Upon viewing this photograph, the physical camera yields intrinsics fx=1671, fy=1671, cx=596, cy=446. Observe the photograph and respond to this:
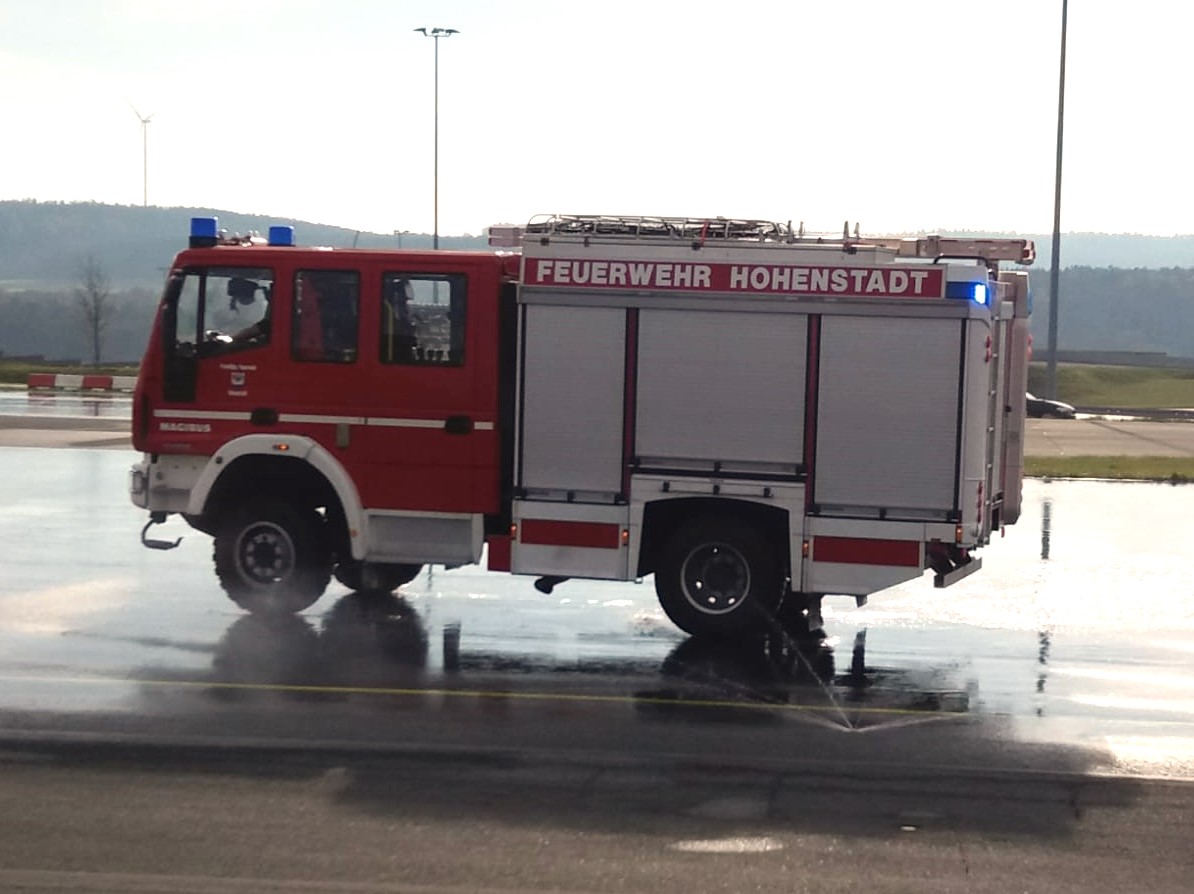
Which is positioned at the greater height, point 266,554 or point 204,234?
point 204,234

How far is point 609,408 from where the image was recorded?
12.1 meters

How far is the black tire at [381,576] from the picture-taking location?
45.5ft

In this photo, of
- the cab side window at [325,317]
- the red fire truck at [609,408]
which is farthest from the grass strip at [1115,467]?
the cab side window at [325,317]

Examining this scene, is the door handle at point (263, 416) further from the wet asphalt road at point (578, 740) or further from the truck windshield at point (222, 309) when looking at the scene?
the wet asphalt road at point (578, 740)

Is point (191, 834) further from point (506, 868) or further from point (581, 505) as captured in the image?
point (581, 505)

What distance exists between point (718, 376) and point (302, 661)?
3527 mm

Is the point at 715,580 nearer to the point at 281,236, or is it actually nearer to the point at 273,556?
the point at 273,556

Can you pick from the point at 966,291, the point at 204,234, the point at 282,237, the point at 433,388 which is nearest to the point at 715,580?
the point at 433,388

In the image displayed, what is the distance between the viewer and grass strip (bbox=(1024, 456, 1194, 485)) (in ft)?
84.9

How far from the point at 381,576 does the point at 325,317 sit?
248 centimetres

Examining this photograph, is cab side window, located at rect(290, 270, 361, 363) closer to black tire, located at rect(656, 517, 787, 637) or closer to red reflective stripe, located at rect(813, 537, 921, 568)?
black tire, located at rect(656, 517, 787, 637)

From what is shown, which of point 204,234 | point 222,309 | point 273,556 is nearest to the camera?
point 222,309

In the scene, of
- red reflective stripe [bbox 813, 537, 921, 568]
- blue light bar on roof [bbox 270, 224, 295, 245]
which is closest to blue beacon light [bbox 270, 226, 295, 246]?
blue light bar on roof [bbox 270, 224, 295, 245]

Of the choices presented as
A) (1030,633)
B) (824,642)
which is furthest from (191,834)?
(1030,633)
